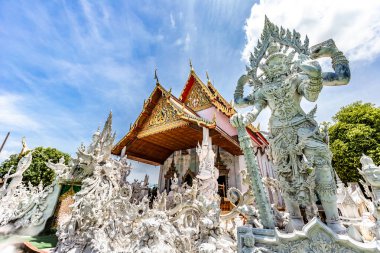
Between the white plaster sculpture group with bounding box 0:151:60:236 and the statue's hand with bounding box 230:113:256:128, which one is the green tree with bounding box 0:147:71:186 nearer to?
the white plaster sculpture group with bounding box 0:151:60:236

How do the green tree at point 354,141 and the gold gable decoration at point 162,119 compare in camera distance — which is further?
the green tree at point 354,141

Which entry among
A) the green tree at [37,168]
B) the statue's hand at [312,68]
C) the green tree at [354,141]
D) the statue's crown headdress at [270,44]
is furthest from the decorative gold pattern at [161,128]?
the green tree at [37,168]

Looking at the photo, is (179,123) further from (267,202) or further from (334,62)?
(334,62)

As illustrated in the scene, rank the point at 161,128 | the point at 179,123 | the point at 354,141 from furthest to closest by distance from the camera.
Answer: the point at 354,141 < the point at 161,128 < the point at 179,123

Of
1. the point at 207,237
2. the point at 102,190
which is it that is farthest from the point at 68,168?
the point at 207,237

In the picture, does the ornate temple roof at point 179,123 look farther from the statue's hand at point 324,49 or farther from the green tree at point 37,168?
the green tree at point 37,168

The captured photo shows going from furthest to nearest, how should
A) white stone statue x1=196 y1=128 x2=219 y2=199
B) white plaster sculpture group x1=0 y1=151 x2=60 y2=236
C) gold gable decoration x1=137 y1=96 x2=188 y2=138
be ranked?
gold gable decoration x1=137 y1=96 x2=188 y2=138 < white stone statue x1=196 y1=128 x2=219 y2=199 < white plaster sculpture group x1=0 y1=151 x2=60 y2=236

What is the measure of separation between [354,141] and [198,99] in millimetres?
8850

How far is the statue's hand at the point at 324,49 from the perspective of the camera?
146 centimetres

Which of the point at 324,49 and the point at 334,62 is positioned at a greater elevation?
the point at 324,49

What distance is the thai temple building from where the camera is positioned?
7.86 m

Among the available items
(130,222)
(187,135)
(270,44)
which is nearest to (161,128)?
(187,135)

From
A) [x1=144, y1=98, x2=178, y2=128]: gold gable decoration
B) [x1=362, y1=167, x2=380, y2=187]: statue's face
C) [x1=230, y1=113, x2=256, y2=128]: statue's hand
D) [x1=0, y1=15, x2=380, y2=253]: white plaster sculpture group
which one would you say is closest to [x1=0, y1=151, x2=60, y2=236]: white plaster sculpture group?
[x1=0, y1=15, x2=380, y2=253]: white plaster sculpture group

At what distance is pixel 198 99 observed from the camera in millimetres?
9617
